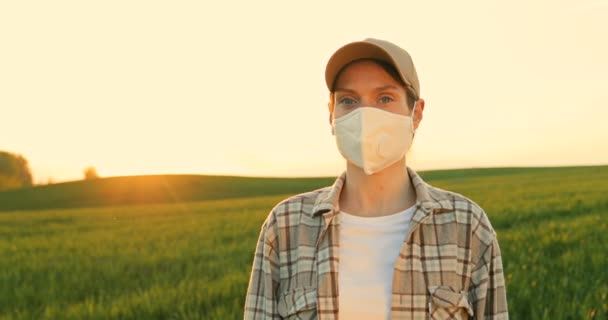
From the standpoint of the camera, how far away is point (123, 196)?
51.8m

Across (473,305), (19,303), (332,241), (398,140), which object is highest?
(398,140)

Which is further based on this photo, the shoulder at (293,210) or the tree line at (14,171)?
the tree line at (14,171)

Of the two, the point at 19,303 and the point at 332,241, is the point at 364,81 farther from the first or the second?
the point at 19,303

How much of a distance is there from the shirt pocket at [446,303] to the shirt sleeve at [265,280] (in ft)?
2.52

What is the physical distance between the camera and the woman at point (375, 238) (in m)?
3.05

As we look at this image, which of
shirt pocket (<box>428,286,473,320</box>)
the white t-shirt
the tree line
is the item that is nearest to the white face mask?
the white t-shirt

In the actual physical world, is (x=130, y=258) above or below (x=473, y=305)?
below

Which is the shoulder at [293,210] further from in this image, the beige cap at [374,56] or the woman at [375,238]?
the beige cap at [374,56]

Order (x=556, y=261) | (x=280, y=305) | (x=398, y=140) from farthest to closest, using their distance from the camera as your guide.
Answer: (x=556, y=261) < (x=398, y=140) < (x=280, y=305)

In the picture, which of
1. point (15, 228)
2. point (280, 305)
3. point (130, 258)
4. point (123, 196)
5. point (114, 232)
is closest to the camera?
point (280, 305)

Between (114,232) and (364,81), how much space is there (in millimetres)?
16539

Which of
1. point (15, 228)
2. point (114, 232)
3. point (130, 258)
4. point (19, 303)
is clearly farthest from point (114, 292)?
point (15, 228)

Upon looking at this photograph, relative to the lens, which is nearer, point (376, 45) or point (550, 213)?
point (376, 45)

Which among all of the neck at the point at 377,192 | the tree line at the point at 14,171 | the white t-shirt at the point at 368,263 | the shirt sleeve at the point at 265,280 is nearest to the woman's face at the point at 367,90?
the neck at the point at 377,192
